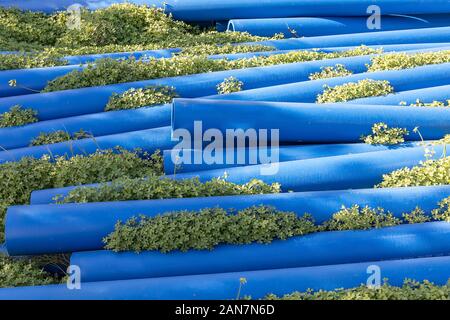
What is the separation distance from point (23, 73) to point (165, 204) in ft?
11.8

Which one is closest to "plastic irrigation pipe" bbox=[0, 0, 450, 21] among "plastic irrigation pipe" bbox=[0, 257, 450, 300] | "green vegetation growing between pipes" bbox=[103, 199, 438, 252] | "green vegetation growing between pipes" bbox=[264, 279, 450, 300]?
"green vegetation growing between pipes" bbox=[103, 199, 438, 252]

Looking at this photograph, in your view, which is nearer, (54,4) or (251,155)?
(251,155)

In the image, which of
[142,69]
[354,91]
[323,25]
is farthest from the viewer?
[323,25]

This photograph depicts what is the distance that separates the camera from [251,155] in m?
7.42

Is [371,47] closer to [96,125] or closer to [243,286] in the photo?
[96,125]

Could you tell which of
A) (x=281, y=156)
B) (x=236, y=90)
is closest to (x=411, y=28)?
(x=236, y=90)

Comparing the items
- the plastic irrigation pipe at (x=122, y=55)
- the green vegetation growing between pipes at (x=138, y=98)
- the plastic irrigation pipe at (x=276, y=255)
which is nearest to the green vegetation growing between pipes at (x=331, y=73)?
the green vegetation growing between pipes at (x=138, y=98)

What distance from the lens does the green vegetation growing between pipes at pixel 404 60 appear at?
907cm

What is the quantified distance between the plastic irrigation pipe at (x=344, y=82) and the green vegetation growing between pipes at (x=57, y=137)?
5.00 feet

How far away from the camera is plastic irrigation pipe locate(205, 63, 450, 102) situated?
8453mm

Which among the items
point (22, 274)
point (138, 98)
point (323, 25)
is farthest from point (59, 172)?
point (323, 25)

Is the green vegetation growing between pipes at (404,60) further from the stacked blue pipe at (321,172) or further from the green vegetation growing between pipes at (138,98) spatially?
the green vegetation growing between pipes at (138,98)

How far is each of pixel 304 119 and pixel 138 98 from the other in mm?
2075
